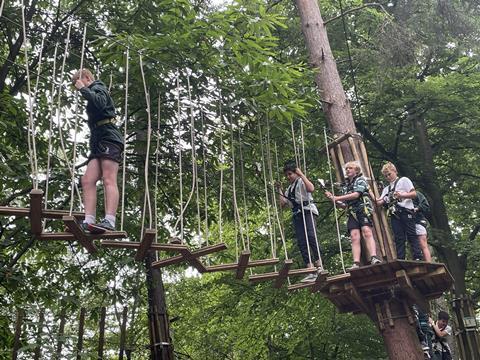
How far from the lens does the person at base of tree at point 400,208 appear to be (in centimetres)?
593

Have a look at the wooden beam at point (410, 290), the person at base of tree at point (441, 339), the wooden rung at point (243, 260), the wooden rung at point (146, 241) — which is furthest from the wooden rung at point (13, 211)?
the person at base of tree at point (441, 339)

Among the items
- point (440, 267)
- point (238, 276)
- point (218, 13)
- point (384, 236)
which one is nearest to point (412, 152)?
point (384, 236)

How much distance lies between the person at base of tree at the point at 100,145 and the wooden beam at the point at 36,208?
45 cm

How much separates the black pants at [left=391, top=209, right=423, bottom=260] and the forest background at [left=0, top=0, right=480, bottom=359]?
4.82 ft

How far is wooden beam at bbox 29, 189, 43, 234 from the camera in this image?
2958 millimetres

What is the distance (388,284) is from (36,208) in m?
3.68

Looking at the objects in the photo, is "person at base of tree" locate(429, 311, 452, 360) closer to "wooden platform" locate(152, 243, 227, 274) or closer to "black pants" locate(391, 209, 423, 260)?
"black pants" locate(391, 209, 423, 260)

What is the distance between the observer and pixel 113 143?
12.3 ft

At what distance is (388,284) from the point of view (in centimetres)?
555

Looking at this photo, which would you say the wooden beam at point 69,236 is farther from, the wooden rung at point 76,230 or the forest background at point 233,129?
the forest background at point 233,129

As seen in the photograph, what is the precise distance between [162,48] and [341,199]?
218cm

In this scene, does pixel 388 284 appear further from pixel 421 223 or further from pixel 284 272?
pixel 284 272

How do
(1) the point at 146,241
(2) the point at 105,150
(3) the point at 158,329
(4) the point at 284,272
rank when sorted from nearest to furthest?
(1) the point at 146,241 → (2) the point at 105,150 → (4) the point at 284,272 → (3) the point at 158,329

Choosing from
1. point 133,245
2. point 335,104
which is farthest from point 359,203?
point 133,245
